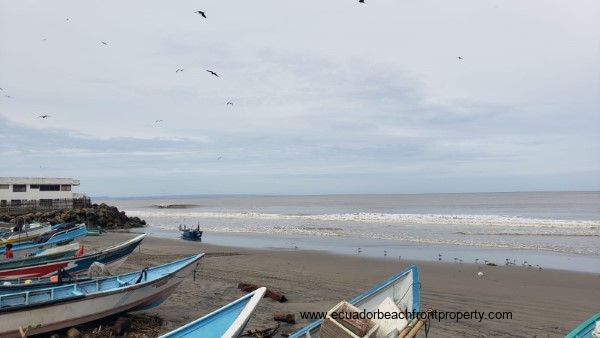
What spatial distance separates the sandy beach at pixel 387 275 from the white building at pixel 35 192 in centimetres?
3557

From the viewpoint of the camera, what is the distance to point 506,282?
13789 millimetres

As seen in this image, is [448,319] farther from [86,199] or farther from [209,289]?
[86,199]

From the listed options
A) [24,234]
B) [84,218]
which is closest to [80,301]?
[24,234]

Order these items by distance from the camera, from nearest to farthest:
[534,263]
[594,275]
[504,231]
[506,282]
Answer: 1. [506,282]
2. [594,275]
3. [534,263]
4. [504,231]

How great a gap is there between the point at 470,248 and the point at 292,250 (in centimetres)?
928

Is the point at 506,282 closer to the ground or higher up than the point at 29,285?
closer to the ground

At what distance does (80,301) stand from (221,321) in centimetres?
370

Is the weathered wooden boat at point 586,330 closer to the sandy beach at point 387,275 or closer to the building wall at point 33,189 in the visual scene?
the sandy beach at point 387,275

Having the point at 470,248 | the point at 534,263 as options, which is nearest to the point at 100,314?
the point at 534,263

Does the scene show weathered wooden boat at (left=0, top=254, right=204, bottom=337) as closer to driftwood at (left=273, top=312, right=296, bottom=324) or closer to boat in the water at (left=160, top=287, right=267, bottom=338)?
driftwood at (left=273, top=312, right=296, bottom=324)

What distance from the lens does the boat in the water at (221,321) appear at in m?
5.23

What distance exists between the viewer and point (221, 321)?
5.54m

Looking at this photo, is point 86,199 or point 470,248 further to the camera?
point 86,199

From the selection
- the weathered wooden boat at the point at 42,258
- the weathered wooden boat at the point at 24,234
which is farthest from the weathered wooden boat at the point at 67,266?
the weathered wooden boat at the point at 24,234
